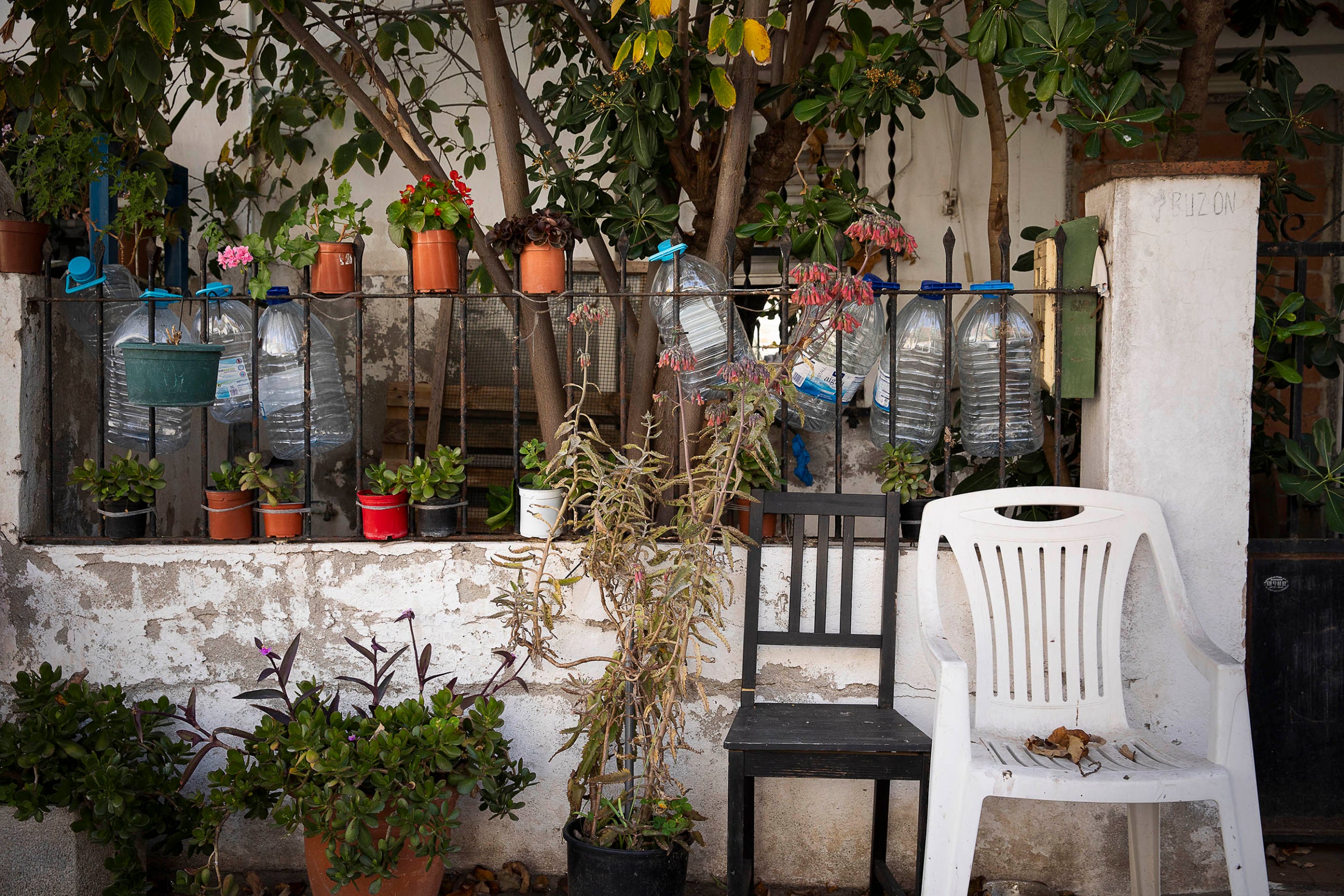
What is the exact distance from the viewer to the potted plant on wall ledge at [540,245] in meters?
2.74

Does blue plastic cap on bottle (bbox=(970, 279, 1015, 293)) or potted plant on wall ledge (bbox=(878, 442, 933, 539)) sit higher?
blue plastic cap on bottle (bbox=(970, 279, 1015, 293))

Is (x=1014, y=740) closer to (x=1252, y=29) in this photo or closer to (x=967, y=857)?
(x=967, y=857)

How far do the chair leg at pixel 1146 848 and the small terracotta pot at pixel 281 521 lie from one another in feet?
7.35

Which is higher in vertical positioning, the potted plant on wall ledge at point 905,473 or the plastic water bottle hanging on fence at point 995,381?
the plastic water bottle hanging on fence at point 995,381

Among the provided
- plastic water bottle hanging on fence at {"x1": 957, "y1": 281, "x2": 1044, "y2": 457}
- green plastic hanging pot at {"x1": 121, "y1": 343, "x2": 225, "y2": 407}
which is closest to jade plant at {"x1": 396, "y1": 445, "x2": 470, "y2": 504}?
green plastic hanging pot at {"x1": 121, "y1": 343, "x2": 225, "y2": 407}

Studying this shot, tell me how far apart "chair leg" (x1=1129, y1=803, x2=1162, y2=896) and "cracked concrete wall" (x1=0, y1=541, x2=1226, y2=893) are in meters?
0.16

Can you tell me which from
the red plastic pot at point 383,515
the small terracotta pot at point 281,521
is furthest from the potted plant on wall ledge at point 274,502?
the red plastic pot at point 383,515

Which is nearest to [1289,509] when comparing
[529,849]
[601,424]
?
[529,849]

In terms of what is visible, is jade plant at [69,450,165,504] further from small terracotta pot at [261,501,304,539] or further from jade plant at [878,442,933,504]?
jade plant at [878,442,933,504]

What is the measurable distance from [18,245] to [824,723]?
246 cm

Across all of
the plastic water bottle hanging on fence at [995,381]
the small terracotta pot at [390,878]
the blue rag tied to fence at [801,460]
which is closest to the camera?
the small terracotta pot at [390,878]

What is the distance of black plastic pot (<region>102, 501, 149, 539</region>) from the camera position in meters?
2.77

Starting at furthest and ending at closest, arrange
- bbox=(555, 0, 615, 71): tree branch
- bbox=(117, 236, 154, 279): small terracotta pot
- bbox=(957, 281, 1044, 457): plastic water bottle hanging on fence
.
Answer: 1. bbox=(117, 236, 154, 279): small terracotta pot
2. bbox=(555, 0, 615, 71): tree branch
3. bbox=(957, 281, 1044, 457): plastic water bottle hanging on fence

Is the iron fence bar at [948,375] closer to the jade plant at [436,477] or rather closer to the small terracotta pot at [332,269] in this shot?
the jade plant at [436,477]
